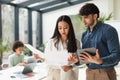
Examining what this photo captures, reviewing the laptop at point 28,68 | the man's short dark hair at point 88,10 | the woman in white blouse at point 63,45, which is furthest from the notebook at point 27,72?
the man's short dark hair at point 88,10

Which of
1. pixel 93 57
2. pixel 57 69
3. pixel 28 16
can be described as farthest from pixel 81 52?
pixel 28 16

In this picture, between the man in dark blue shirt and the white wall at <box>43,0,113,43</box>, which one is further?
the white wall at <box>43,0,113,43</box>

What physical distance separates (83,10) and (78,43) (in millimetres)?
395

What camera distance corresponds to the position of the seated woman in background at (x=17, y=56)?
4211mm

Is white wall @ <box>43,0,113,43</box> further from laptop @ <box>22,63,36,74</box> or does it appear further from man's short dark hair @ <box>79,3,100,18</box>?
man's short dark hair @ <box>79,3,100,18</box>

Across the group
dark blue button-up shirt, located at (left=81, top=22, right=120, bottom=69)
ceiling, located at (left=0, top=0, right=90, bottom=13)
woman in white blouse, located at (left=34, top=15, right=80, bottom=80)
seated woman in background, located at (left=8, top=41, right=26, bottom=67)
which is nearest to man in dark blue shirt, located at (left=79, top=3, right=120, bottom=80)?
dark blue button-up shirt, located at (left=81, top=22, right=120, bottom=69)

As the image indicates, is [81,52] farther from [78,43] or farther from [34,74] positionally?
[34,74]

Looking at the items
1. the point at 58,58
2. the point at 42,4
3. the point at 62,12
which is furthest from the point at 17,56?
the point at 62,12

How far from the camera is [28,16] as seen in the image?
8023 mm

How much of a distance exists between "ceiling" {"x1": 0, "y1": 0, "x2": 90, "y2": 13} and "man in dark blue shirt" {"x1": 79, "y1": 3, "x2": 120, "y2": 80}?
478cm

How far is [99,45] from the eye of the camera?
1.89 metres

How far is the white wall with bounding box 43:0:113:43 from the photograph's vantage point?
27.3 ft

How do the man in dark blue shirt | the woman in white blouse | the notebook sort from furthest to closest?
the notebook
the woman in white blouse
the man in dark blue shirt

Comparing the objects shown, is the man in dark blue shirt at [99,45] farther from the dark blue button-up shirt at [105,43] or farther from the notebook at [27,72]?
the notebook at [27,72]
